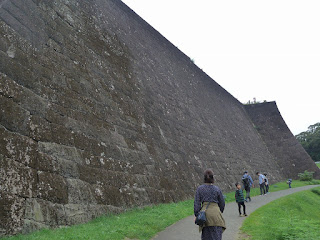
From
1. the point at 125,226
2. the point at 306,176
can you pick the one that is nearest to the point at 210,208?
the point at 125,226

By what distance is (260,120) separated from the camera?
35781 millimetres

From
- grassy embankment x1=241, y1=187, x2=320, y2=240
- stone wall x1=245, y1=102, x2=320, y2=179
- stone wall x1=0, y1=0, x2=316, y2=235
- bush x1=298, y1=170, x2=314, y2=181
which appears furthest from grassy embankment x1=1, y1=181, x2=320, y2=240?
stone wall x1=245, y1=102, x2=320, y2=179

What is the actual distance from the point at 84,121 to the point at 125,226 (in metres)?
3.08

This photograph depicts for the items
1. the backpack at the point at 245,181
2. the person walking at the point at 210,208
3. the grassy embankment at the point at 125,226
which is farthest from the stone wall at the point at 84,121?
the person walking at the point at 210,208

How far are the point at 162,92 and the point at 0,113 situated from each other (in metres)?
10.6

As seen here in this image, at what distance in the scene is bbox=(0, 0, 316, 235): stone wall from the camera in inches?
205

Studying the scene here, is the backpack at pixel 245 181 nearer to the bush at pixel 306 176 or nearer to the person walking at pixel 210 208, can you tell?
the person walking at pixel 210 208

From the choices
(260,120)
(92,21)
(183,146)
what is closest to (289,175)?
(260,120)

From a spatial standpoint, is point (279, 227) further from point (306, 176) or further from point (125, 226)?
point (306, 176)

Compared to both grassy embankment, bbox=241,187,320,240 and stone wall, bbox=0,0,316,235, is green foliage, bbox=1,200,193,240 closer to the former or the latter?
stone wall, bbox=0,0,316,235

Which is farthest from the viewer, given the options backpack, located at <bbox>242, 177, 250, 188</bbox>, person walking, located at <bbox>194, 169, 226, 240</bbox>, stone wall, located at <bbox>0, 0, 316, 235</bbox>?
backpack, located at <bbox>242, 177, 250, 188</bbox>

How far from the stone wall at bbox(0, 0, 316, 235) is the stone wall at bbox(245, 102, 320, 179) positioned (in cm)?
1800

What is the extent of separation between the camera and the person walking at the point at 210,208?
4.04 m

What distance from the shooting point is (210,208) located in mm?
4172
